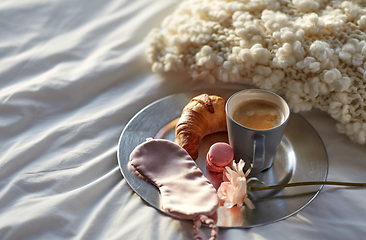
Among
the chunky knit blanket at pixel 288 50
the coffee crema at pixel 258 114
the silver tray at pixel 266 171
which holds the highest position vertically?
the chunky knit blanket at pixel 288 50

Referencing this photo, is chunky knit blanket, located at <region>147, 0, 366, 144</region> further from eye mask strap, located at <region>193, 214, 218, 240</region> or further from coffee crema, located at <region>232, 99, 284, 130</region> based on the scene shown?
eye mask strap, located at <region>193, 214, 218, 240</region>

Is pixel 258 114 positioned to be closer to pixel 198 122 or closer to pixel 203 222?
pixel 198 122

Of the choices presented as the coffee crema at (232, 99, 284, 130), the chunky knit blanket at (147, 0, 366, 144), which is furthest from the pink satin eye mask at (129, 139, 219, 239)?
the chunky knit blanket at (147, 0, 366, 144)

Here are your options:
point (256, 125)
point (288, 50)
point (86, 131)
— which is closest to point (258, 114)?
point (256, 125)

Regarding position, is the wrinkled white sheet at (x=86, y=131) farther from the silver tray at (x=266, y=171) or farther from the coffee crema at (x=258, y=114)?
the coffee crema at (x=258, y=114)

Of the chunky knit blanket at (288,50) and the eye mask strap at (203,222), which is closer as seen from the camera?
the eye mask strap at (203,222)

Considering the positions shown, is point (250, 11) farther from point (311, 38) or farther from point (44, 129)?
point (44, 129)

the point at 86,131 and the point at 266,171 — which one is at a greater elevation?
the point at 86,131

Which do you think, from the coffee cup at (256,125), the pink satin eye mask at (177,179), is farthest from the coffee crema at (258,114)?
the pink satin eye mask at (177,179)
